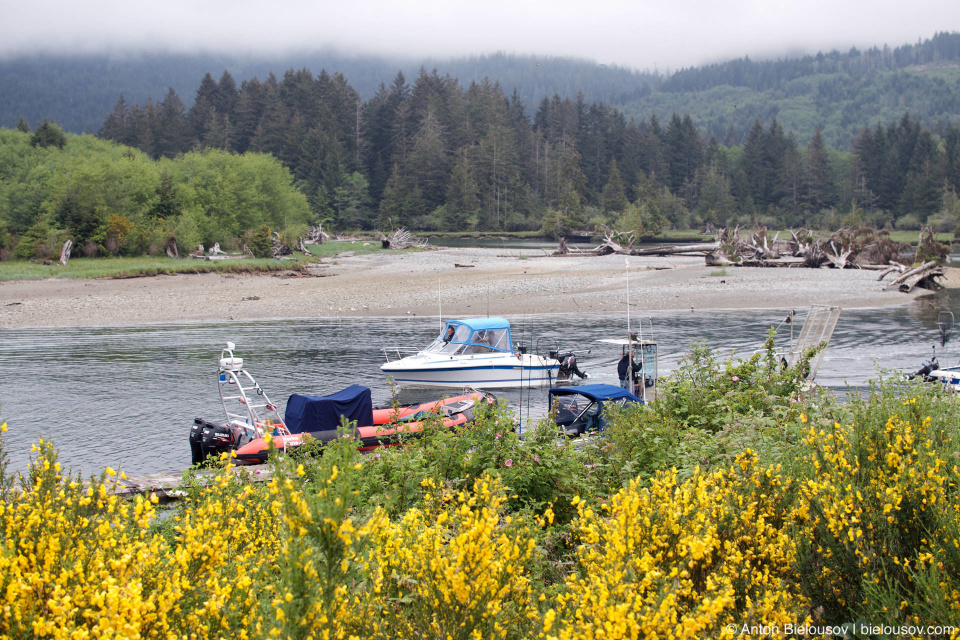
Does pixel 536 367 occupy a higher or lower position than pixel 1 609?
lower

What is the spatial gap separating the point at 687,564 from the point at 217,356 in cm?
2456

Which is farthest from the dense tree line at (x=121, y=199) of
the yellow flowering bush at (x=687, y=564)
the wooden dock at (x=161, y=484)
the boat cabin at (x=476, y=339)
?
the yellow flowering bush at (x=687, y=564)

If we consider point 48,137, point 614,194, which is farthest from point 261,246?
point 614,194

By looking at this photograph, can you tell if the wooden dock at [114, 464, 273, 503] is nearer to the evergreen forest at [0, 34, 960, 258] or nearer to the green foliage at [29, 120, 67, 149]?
the green foliage at [29, 120, 67, 149]

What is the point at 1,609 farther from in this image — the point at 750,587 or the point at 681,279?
the point at 681,279

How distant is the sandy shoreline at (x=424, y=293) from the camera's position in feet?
117

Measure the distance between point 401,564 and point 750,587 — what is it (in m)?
2.14

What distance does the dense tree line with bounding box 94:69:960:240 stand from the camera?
115m

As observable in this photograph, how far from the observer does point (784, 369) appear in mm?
11227

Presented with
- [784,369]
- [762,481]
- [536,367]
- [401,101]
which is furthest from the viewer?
[401,101]

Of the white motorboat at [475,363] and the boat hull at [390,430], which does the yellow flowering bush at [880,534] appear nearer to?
the boat hull at [390,430]

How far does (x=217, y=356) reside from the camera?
1024 inches

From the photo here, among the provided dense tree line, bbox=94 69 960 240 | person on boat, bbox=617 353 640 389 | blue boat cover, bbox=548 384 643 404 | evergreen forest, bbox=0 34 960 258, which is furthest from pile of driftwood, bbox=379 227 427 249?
blue boat cover, bbox=548 384 643 404

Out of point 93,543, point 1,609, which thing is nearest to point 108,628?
point 1,609
